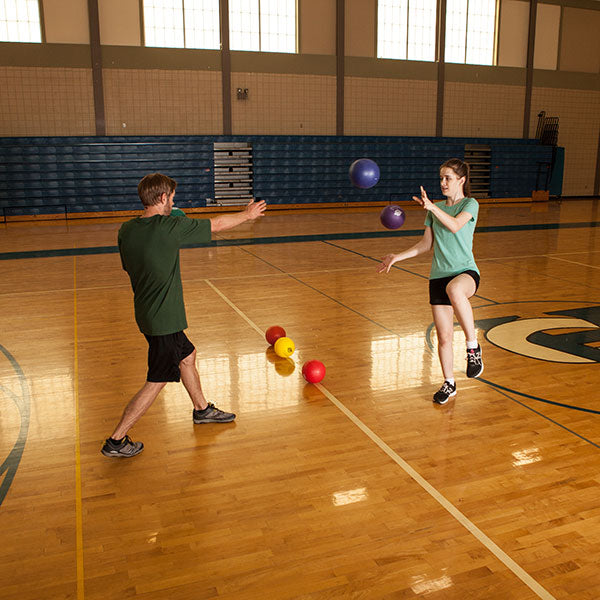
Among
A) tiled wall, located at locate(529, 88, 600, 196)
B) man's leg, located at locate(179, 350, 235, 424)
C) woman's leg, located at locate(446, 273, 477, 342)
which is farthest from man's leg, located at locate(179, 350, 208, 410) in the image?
tiled wall, located at locate(529, 88, 600, 196)

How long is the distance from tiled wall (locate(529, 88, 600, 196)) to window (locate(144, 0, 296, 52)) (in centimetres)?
953

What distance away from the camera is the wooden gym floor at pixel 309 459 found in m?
2.59

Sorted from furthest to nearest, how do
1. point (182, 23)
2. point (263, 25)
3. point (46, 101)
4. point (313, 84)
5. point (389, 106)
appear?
1. point (389, 106)
2. point (313, 84)
3. point (263, 25)
4. point (182, 23)
5. point (46, 101)

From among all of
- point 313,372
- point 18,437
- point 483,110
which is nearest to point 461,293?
point 313,372

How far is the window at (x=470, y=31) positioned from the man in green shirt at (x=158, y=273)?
1940 centimetres

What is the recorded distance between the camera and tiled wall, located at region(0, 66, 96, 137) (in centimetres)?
1619

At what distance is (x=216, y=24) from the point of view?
17625mm

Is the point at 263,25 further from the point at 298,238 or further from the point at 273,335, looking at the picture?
the point at 273,335

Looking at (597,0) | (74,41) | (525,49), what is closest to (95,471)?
(74,41)

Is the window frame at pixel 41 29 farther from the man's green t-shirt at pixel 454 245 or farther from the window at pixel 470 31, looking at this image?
the man's green t-shirt at pixel 454 245

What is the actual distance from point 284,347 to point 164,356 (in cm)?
192

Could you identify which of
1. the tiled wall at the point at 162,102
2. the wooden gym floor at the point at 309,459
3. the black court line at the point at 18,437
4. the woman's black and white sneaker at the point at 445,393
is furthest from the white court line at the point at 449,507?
the tiled wall at the point at 162,102

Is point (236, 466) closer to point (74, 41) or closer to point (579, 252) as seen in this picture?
point (579, 252)

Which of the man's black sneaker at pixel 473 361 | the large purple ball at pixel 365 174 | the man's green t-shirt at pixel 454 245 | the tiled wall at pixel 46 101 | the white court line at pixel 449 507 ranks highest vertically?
the tiled wall at pixel 46 101
